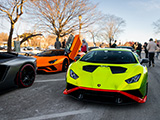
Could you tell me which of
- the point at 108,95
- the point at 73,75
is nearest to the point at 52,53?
the point at 73,75

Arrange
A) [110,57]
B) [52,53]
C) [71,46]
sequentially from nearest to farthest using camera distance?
[110,57]
[52,53]
[71,46]

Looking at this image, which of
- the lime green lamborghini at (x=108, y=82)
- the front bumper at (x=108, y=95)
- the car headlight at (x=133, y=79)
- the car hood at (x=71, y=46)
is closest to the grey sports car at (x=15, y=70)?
the lime green lamborghini at (x=108, y=82)

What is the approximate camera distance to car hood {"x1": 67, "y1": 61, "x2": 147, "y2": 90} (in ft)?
8.97

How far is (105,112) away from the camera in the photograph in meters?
2.71

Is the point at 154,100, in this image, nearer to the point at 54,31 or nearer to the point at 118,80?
the point at 118,80

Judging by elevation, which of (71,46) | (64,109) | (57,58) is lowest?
(64,109)

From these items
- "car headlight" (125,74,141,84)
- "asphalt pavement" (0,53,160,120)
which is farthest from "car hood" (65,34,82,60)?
"car headlight" (125,74,141,84)

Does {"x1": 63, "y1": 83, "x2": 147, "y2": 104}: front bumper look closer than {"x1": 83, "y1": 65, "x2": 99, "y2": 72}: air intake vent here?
Yes

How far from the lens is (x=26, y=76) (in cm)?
426

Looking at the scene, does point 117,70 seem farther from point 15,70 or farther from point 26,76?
point 26,76

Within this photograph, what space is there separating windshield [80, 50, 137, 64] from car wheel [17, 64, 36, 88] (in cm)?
162

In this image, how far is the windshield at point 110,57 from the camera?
370 cm

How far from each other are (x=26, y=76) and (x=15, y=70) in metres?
0.60

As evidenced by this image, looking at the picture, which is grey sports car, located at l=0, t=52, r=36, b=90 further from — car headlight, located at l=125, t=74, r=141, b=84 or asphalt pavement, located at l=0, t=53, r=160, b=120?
car headlight, located at l=125, t=74, r=141, b=84
